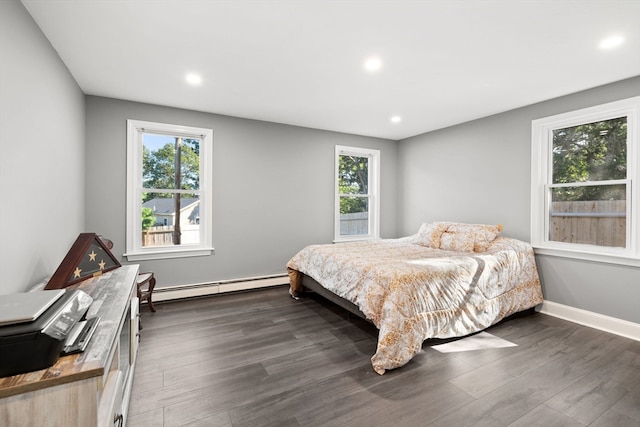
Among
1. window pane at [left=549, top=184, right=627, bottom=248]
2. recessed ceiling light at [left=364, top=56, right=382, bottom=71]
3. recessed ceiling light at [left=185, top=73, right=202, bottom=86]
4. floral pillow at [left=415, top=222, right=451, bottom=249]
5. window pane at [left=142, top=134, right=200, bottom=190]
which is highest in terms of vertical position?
recessed ceiling light at [left=364, top=56, right=382, bottom=71]

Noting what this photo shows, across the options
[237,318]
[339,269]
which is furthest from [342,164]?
[237,318]

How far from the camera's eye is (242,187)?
14.0 feet

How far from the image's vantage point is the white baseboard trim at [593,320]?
2.83 meters

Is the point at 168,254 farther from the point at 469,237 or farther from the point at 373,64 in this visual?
the point at 469,237

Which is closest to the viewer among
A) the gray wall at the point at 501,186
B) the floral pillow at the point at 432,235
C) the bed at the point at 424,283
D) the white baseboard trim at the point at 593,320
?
the bed at the point at 424,283

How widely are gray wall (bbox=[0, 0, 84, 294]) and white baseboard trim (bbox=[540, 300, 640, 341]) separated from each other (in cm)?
491

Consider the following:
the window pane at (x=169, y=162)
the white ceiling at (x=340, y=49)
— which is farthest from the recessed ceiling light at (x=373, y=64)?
the window pane at (x=169, y=162)

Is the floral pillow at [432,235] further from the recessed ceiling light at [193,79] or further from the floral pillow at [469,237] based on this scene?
the recessed ceiling light at [193,79]

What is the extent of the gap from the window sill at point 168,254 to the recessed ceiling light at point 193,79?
2.10 m

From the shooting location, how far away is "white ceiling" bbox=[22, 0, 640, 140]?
1944 millimetres

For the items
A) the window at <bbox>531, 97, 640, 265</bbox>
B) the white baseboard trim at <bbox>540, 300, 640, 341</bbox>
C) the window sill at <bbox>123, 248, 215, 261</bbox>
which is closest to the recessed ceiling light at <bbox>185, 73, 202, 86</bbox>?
the window sill at <bbox>123, 248, 215, 261</bbox>

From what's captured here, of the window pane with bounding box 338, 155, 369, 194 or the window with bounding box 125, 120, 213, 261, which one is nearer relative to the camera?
the window with bounding box 125, 120, 213, 261

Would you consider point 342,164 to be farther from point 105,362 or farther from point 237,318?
point 105,362

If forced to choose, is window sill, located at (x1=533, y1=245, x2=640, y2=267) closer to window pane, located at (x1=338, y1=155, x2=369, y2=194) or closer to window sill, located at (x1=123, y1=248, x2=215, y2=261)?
window pane, located at (x1=338, y1=155, x2=369, y2=194)
